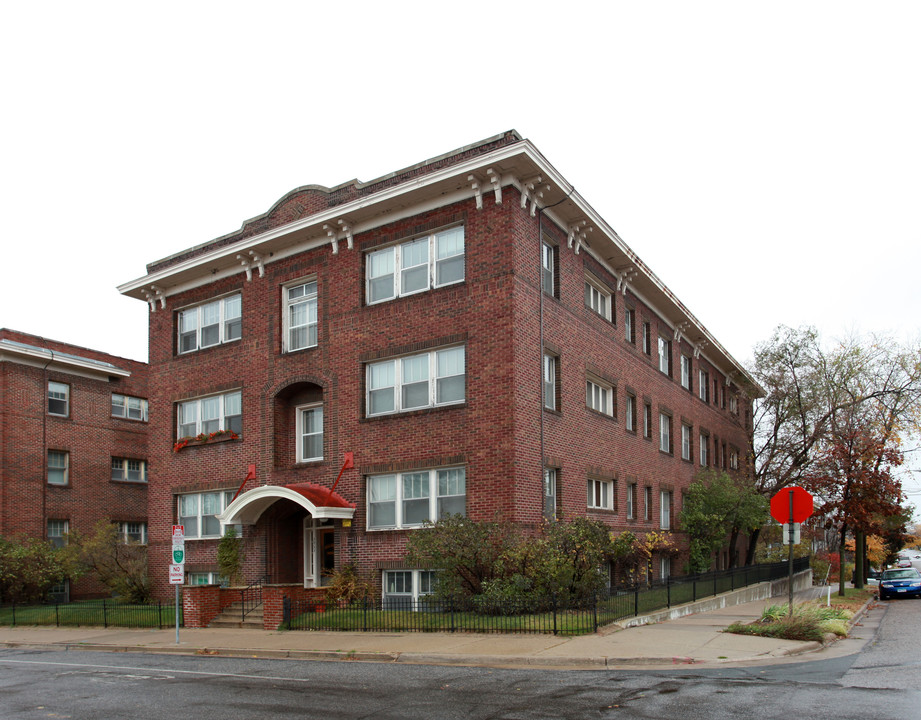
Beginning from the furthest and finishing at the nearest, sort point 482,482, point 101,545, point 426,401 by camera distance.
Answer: point 101,545 < point 426,401 < point 482,482

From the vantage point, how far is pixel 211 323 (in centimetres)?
2978

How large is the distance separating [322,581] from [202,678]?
1251cm


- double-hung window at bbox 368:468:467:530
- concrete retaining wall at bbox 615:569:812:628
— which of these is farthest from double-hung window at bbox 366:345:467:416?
concrete retaining wall at bbox 615:569:812:628

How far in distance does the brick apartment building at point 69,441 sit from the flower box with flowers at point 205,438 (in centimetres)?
916

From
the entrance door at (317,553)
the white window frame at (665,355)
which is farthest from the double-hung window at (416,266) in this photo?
the white window frame at (665,355)

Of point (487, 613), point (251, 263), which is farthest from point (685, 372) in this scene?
point (487, 613)

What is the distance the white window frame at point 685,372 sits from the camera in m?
38.6

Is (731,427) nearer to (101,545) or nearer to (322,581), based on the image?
Answer: (322,581)

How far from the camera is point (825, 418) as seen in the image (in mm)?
40438

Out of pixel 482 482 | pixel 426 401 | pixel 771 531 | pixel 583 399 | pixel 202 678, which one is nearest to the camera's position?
pixel 202 678

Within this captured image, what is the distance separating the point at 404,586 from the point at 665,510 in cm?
1391

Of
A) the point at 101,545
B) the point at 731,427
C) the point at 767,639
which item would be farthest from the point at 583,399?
the point at 731,427

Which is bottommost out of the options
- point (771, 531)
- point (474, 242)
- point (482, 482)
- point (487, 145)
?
point (771, 531)

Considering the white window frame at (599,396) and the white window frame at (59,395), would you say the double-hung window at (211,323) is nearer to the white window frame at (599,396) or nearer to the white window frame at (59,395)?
the white window frame at (59,395)
